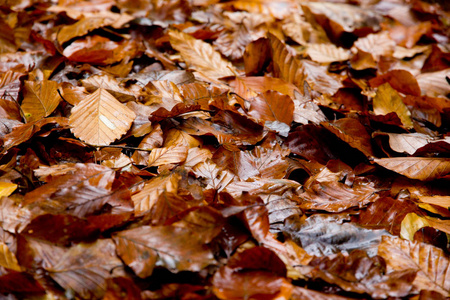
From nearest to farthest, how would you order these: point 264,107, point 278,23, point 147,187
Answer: point 147,187 → point 264,107 → point 278,23

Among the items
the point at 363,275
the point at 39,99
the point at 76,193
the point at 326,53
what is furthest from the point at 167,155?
the point at 326,53

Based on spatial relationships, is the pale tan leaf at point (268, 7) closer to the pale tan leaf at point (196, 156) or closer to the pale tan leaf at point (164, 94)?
the pale tan leaf at point (164, 94)

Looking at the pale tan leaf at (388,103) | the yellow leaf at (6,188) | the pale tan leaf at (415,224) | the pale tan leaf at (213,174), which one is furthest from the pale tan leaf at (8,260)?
the pale tan leaf at (388,103)

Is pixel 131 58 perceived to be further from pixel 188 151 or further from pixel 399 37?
pixel 399 37

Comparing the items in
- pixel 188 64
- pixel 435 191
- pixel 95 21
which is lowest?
pixel 435 191

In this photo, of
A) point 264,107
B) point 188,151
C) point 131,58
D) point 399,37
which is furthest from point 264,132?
point 399,37

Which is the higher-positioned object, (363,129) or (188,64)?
(188,64)

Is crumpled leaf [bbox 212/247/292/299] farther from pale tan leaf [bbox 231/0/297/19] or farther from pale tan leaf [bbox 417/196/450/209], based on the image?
pale tan leaf [bbox 231/0/297/19]
